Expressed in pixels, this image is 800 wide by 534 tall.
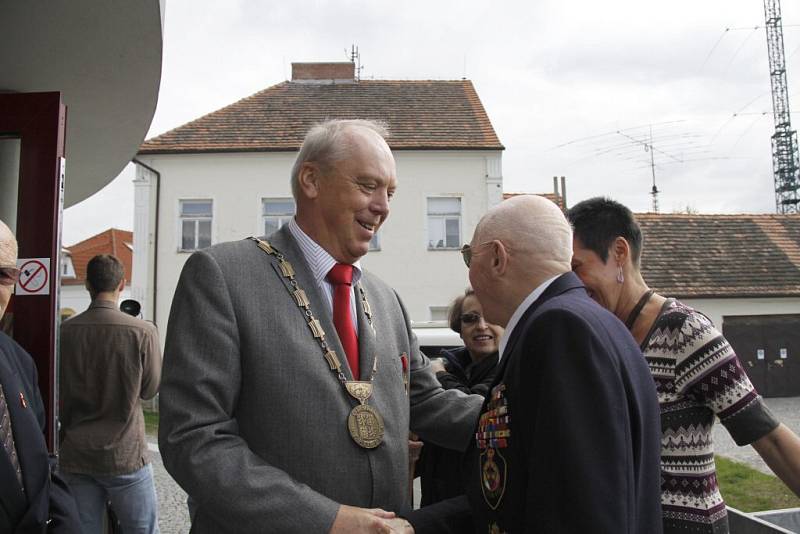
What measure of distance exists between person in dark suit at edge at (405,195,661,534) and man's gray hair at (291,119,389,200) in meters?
0.54

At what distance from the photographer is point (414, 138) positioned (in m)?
18.4

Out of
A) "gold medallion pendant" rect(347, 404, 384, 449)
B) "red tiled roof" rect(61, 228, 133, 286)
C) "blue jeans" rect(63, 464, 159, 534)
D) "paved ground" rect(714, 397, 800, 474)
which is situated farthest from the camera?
"red tiled roof" rect(61, 228, 133, 286)

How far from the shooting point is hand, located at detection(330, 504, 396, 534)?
1.57m

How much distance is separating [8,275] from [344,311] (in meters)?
1.05

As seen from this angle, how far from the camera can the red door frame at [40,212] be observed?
251 centimetres

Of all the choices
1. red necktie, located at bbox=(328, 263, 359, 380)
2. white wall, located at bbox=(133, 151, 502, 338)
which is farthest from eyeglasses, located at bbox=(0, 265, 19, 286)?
white wall, located at bbox=(133, 151, 502, 338)

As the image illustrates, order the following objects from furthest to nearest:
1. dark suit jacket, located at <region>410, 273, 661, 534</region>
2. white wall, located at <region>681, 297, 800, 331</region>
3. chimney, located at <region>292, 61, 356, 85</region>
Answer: chimney, located at <region>292, 61, 356, 85</region> < white wall, located at <region>681, 297, 800, 331</region> < dark suit jacket, located at <region>410, 273, 661, 534</region>

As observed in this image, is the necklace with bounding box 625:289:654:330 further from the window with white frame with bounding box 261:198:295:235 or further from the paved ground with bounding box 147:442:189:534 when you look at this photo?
the window with white frame with bounding box 261:198:295:235

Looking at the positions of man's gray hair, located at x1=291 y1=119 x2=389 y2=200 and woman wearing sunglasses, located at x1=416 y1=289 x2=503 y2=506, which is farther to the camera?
woman wearing sunglasses, located at x1=416 y1=289 x2=503 y2=506

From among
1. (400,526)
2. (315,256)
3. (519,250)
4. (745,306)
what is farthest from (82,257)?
(519,250)

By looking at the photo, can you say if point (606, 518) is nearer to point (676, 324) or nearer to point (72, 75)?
point (676, 324)

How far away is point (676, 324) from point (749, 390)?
1.00 feet

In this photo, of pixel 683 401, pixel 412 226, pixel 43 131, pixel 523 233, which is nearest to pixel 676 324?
pixel 683 401

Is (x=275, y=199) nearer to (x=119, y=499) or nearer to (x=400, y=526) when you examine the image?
(x=119, y=499)
